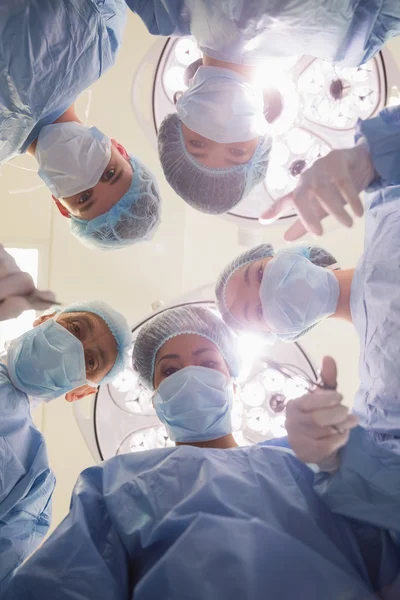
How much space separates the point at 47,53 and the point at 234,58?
611 mm

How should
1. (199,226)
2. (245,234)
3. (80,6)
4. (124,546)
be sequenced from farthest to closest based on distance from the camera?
(199,226) → (245,234) → (80,6) → (124,546)

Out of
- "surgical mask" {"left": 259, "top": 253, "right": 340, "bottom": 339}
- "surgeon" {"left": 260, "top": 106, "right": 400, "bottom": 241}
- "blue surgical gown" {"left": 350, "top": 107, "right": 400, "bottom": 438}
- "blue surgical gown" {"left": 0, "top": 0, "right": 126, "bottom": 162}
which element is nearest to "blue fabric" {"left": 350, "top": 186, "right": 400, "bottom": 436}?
"blue surgical gown" {"left": 350, "top": 107, "right": 400, "bottom": 438}

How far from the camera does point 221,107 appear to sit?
1704 millimetres

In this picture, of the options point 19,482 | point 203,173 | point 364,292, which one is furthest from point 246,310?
point 19,482

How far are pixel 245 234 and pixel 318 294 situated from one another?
77 centimetres

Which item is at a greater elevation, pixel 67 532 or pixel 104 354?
pixel 67 532

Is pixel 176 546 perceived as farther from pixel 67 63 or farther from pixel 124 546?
pixel 67 63

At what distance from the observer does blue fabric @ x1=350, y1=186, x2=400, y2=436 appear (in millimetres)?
1447

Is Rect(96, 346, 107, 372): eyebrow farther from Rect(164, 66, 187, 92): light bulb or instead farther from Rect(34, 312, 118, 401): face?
Rect(164, 66, 187, 92): light bulb

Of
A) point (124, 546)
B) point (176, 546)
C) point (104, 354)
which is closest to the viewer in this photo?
point (176, 546)

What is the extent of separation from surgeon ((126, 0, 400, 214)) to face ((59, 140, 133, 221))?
0.17m

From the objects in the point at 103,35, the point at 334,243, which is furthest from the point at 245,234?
the point at 103,35

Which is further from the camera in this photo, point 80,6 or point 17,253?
point 17,253

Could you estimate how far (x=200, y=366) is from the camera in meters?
1.79
